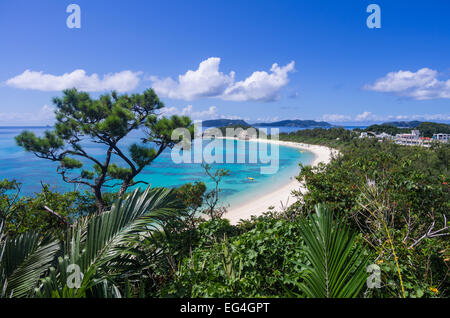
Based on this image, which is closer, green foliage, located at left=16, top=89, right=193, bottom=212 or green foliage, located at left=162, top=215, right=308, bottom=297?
green foliage, located at left=162, top=215, right=308, bottom=297

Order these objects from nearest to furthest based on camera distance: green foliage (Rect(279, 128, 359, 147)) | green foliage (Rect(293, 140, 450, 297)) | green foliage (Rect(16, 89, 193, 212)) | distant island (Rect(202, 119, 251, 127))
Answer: green foliage (Rect(293, 140, 450, 297)) → green foliage (Rect(16, 89, 193, 212)) → green foliage (Rect(279, 128, 359, 147)) → distant island (Rect(202, 119, 251, 127))

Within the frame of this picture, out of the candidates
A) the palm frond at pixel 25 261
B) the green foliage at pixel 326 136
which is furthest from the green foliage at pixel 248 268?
the green foliage at pixel 326 136

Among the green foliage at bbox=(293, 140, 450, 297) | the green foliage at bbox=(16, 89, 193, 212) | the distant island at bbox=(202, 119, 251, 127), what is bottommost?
the green foliage at bbox=(293, 140, 450, 297)

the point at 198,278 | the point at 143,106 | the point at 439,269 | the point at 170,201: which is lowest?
the point at 439,269

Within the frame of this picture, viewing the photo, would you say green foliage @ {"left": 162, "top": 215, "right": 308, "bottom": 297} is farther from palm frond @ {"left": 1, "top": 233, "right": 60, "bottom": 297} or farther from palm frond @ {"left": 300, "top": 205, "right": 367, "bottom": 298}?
palm frond @ {"left": 1, "top": 233, "right": 60, "bottom": 297}

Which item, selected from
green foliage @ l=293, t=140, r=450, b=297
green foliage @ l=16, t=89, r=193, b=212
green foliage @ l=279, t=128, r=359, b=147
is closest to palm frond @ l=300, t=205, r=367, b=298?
green foliage @ l=293, t=140, r=450, b=297

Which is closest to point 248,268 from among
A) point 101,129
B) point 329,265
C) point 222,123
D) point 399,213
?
point 329,265

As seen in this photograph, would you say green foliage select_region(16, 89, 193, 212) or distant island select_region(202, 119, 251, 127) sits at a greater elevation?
distant island select_region(202, 119, 251, 127)

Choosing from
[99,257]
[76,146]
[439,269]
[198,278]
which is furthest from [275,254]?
[76,146]

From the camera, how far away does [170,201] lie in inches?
97.9

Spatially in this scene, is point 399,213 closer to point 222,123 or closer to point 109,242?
point 109,242

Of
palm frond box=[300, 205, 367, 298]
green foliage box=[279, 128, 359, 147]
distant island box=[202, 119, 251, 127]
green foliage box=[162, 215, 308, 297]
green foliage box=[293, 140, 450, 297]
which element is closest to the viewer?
palm frond box=[300, 205, 367, 298]

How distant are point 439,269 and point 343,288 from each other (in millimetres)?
1767
